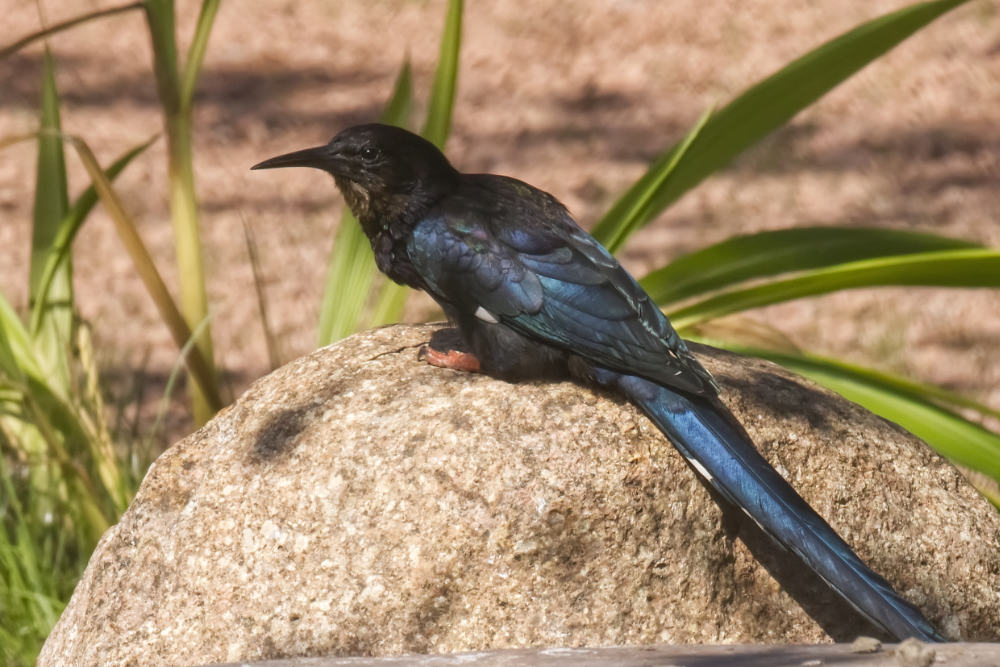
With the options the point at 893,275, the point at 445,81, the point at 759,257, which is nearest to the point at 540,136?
the point at 445,81

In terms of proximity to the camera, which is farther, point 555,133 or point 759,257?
point 555,133

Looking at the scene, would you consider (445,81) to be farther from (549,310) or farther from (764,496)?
A: (764,496)

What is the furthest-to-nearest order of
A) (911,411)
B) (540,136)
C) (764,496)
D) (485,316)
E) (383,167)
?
(540,136) < (911,411) < (383,167) < (485,316) < (764,496)

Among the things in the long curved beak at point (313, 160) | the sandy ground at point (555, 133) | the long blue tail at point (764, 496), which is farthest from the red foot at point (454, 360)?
the sandy ground at point (555, 133)

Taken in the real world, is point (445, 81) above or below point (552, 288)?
above

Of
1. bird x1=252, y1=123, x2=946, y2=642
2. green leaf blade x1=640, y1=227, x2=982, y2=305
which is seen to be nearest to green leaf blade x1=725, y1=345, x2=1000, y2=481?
green leaf blade x1=640, y1=227, x2=982, y2=305

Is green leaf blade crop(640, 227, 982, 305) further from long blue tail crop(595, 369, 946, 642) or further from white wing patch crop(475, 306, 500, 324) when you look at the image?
long blue tail crop(595, 369, 946, 642)

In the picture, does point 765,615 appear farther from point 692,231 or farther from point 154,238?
point 154,238
